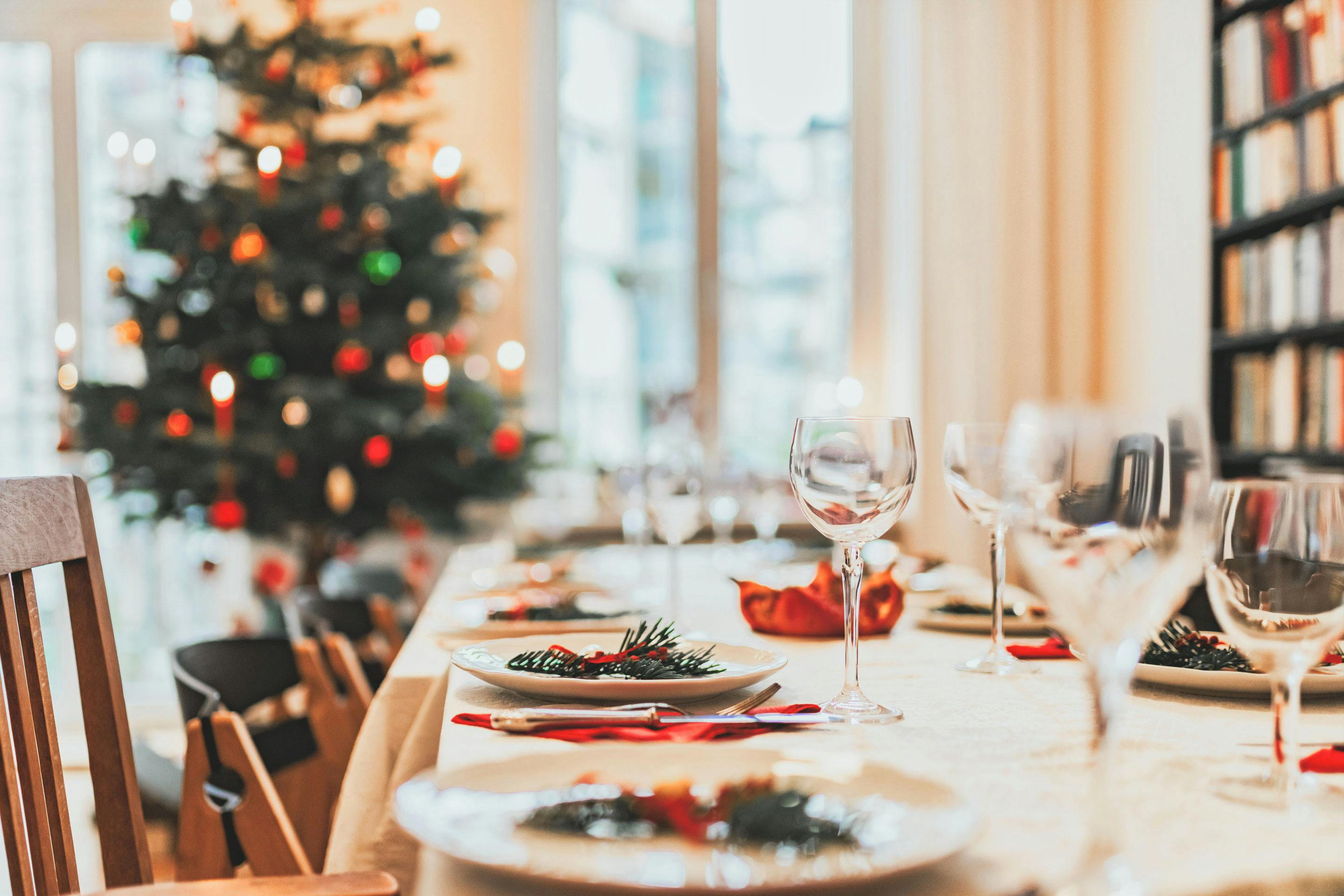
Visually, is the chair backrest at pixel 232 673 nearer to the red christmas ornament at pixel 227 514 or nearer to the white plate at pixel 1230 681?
the white plate at pixel 1230 681

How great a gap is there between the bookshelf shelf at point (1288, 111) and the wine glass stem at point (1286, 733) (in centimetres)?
250

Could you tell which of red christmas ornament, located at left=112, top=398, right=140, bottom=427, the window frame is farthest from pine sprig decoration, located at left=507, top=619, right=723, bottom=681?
the window frame

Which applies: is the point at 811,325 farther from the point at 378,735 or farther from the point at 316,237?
the point at 378,735

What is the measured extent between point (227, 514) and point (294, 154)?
983 mm

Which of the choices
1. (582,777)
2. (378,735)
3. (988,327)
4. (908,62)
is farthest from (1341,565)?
(908,62)

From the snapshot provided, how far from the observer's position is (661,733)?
720 millimetres

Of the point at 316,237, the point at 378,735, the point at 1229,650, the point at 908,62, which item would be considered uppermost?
the point at 908,62

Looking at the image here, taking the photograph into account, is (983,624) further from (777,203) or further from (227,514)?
(777,203)

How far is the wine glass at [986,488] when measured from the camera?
0.98 meters

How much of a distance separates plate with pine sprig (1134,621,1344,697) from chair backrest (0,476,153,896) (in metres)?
0.80

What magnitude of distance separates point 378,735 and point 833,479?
1.84 feet

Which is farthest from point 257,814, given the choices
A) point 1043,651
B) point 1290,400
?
point 1290,400

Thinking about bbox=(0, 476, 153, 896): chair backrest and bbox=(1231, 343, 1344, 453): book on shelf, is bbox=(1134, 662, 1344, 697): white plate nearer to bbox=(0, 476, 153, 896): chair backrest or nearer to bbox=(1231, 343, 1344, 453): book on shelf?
bbox=(0, 476, 153, 896): chair backrest

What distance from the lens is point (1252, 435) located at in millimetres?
3135
